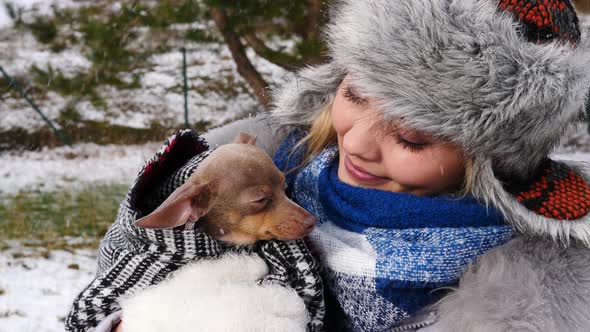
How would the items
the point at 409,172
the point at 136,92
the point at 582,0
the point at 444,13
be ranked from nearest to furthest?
the point at 444,13, the point at 409,172, the point at 136,92, the point at 582,0

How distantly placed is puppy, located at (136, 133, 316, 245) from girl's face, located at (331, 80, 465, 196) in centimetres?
26

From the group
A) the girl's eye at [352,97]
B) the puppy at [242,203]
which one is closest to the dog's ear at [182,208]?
the puppy at [242,203]

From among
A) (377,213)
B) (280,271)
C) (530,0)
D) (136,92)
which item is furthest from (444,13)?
(136,92)

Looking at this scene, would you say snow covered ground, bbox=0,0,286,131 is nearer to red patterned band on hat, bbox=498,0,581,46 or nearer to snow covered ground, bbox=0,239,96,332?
snow covered ground, bbox=0,239,96,332

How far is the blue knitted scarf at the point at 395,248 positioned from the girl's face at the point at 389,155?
2.1 inches

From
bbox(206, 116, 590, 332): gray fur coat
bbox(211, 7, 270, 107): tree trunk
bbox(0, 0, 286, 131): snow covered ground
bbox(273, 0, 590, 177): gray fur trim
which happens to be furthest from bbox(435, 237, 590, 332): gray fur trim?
bbox(0, 0, 286, 131): snow covered ground

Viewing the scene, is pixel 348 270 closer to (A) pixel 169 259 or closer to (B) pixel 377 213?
(B) pixel 377 213

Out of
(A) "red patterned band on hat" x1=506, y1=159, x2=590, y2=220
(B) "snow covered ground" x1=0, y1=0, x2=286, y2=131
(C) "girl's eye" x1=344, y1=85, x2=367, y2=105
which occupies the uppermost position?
(C) "girl's eye" x1=344, y1=85, x2=367, y2=105

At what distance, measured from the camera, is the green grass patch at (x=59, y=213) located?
18.5 feet

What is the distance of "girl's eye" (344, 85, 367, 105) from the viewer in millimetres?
1864

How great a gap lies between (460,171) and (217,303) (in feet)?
2.79

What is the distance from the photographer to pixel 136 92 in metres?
10.5

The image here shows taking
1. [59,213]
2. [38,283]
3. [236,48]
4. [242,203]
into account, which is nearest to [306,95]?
[242,203]

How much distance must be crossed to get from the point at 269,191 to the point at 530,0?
96 cm
